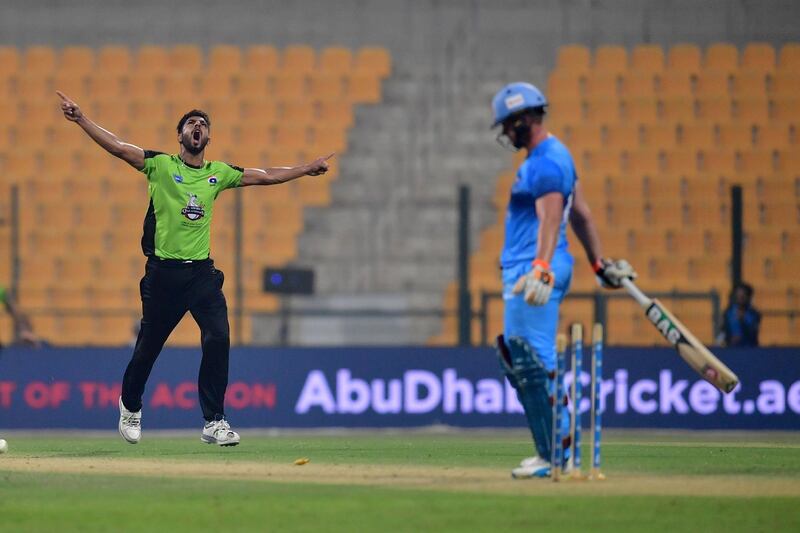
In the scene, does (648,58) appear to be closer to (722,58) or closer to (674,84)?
(674,84)

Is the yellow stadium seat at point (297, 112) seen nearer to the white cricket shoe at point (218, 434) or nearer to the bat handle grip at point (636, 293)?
the white cricket shoe at point (218, 434)

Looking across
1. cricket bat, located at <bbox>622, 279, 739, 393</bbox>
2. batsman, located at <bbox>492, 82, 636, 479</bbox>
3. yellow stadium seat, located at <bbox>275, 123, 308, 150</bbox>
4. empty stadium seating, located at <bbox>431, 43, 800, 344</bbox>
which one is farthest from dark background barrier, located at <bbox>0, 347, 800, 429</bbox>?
cricket bat, located at <bbox>622, 279, 739, 393</bbox>

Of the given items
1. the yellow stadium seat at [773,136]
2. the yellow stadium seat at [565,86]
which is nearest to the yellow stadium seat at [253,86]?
the yellow stadium seat at [565,86]

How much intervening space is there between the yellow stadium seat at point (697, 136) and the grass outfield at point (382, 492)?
12129mm

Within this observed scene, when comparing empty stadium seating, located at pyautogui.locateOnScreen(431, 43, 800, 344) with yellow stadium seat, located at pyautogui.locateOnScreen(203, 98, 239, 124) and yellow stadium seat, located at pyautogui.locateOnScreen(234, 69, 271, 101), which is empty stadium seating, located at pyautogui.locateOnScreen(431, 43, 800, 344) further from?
yellow stadium seat, located at pyautogui.locateOnScreen(203, 98, 239, 124)

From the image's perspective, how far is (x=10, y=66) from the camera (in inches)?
973

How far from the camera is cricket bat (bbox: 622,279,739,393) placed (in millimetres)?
8070

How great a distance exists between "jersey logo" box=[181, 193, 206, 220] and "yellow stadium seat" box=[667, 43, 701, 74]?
14.3 meters

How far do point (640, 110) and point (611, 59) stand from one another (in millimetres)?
1025

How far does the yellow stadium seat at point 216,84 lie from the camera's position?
24250 mm

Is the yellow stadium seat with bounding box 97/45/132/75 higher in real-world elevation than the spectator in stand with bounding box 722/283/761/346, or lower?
higher

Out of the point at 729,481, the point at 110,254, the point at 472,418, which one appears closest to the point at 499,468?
the point at 729,481

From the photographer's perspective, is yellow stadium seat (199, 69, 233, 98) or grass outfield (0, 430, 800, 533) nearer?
grass outfield (0, 430, 800, 533)

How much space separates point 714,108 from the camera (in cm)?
2358
